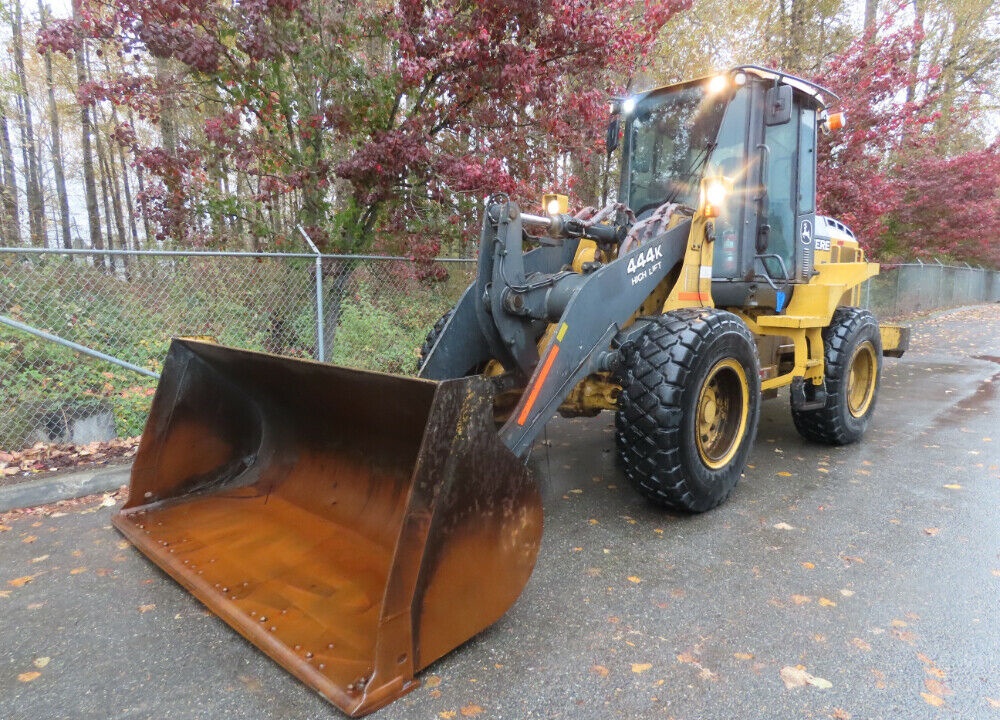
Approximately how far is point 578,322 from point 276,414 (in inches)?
75.3

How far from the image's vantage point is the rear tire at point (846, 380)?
16.4 feet

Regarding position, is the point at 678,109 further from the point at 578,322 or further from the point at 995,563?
the point at 995,563

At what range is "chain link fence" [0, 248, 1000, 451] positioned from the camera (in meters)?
4.95

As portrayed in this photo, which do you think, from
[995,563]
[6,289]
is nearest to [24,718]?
[6,289]

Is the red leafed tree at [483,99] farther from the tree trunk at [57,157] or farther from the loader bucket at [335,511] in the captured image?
the tree trunk at [57,157]

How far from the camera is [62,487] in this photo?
4.07 m

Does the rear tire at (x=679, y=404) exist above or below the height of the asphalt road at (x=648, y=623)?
above

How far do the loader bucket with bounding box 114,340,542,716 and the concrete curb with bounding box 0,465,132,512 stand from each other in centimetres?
87

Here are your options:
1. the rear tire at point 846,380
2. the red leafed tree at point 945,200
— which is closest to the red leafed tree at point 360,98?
the rear tire at point 846,380

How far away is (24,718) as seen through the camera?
6.86 ft

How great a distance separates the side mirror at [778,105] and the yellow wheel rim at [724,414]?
1.79 meters

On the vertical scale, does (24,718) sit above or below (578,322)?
below

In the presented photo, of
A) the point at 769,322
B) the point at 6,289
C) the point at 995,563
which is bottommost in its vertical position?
the point at 995,563

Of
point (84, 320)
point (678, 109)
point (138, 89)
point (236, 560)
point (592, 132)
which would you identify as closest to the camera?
point (236, 560)
